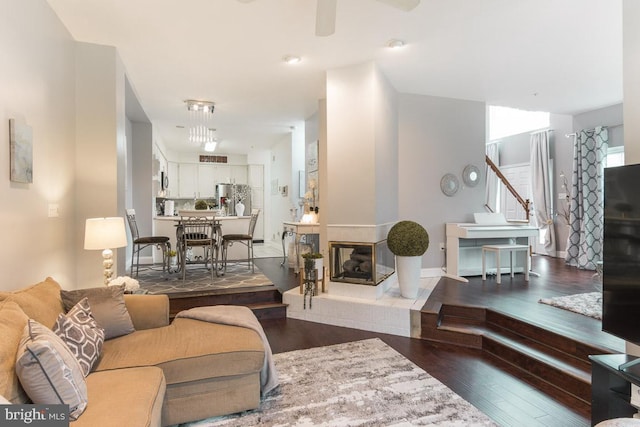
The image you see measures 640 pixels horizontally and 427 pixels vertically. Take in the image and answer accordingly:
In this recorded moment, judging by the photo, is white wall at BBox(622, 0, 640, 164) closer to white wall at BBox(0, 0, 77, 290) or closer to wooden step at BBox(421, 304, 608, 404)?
wooden step at BBox(421, 304, 608, 404)

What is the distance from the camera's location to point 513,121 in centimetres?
852

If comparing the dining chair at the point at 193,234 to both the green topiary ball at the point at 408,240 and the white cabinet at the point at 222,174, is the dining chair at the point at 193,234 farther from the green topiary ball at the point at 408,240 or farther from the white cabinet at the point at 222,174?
the white cabinet at the point at 222,174

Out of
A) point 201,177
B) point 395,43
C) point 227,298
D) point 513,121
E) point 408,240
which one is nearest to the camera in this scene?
point 395,43

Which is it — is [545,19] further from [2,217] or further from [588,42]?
[2,217]

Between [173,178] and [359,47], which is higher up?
[359,47]

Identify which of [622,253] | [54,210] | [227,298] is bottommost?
[227,298]

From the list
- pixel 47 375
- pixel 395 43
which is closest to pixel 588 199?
pixel 395 43

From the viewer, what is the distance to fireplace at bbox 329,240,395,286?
13.2 ft

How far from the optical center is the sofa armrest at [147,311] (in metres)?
2.54

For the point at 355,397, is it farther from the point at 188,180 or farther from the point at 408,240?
the point at 188,180

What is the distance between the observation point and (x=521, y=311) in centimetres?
348

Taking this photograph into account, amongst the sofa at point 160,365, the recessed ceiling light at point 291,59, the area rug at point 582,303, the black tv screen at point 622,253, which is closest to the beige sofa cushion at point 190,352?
the sofa at point 160,365

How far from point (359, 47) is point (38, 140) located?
3.04 metres

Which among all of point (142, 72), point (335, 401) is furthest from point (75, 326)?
point (142, 72)
